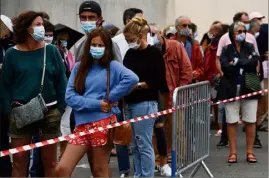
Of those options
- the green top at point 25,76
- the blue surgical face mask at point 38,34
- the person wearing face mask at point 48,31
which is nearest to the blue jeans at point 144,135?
the green top at point 25,76

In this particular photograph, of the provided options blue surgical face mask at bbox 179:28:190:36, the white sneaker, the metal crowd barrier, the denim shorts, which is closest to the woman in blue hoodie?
the denim shorts

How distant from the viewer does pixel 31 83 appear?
786 cm

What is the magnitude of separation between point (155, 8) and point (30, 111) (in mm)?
8094

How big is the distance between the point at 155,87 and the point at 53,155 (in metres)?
1.33

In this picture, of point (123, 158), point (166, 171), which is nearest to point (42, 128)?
point (123, 158)

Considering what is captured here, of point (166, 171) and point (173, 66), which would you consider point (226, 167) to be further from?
point (173, 66)

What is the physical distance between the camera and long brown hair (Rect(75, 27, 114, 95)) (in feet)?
25.1

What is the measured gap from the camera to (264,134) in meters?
14.5

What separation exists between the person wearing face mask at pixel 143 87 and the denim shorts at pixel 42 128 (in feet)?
3.08

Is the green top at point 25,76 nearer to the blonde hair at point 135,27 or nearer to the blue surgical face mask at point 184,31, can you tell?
the blonde hair at point 135,27

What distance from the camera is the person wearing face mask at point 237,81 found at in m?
11.1

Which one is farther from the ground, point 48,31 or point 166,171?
point 48,31

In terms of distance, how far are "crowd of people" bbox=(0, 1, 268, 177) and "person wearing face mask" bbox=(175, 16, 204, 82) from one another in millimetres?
778

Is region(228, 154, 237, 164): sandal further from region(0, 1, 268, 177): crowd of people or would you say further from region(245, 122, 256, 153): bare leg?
region(245, 122, 256, 153): bare leg
